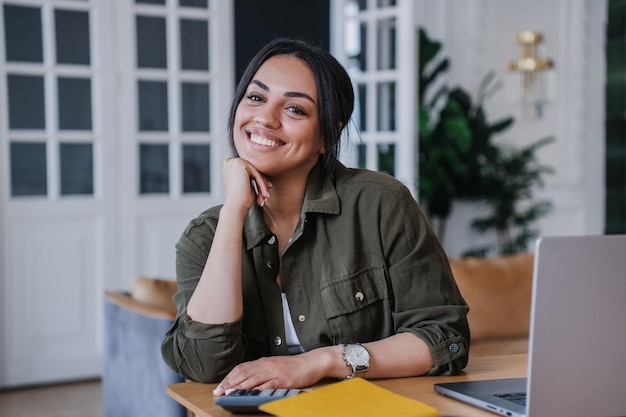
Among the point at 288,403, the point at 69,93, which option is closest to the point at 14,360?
the point at 69,93

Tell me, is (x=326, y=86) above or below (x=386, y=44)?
below

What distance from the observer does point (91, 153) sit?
16.2 feet

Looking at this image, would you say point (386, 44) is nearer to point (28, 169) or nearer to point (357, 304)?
point (28, 169)

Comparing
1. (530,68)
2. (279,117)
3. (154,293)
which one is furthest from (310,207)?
(530,68)

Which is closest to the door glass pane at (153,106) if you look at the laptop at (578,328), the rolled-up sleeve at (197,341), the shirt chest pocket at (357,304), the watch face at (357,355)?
the rolled-up sleeve at (197,341)

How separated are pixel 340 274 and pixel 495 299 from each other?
1730 mm

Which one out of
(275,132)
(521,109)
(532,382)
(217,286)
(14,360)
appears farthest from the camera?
(521,109)

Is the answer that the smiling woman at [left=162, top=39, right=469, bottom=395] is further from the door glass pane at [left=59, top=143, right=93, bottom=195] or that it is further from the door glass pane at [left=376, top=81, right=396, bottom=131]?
the door glass pane at [left=376, top=81, right=396, bottom=131]

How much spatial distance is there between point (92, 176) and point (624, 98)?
13.6ft

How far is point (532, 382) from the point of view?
1.27 m

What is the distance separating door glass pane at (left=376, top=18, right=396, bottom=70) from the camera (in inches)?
208

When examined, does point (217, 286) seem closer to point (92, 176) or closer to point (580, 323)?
point (580, 323)

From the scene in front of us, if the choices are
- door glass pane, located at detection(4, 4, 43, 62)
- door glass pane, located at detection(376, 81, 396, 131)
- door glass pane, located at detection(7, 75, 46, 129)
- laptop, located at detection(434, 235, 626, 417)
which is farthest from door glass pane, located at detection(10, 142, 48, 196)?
laptop, located at detection(434, 235, 626, 417)

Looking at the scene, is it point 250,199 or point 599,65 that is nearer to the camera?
point 250,199
